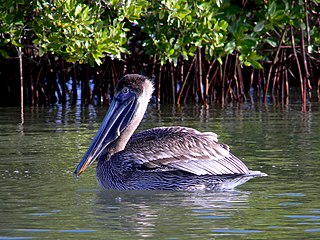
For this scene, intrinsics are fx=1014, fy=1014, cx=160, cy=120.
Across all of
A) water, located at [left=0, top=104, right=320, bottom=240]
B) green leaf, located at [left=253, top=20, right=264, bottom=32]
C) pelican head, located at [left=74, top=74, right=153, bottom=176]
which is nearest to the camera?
water, located at [left=0, top=104, right=320, bottom=240]

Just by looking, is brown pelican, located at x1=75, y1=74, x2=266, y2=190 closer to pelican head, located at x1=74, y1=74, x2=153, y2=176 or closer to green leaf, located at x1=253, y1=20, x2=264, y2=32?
pelican head, located at x1=74, y1=74, x2=153, y2=176

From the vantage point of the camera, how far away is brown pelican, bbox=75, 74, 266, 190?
7.51 metres

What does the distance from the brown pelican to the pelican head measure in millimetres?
21

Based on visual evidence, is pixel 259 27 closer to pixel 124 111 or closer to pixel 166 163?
pixel 124 111

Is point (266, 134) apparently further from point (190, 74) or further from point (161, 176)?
point (190, 74)

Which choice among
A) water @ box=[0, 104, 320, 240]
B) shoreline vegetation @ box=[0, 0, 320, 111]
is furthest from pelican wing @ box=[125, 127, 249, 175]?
shoreline vegetation @ box=[0, 0, 320, 111]

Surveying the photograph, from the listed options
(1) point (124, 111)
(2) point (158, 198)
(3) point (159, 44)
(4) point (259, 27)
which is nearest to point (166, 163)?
(2) point (158, 198)

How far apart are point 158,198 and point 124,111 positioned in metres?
1.13

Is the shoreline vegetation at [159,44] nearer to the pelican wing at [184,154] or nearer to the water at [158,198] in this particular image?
the water at [158,198]

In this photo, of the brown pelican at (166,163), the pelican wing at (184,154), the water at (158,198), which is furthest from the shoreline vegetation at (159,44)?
the pelican wing at (184,154)

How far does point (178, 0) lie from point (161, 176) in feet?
19.2

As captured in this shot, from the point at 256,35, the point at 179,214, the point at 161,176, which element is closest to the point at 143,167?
the point at 161,176

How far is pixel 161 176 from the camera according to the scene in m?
7.53

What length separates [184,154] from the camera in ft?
24.7
